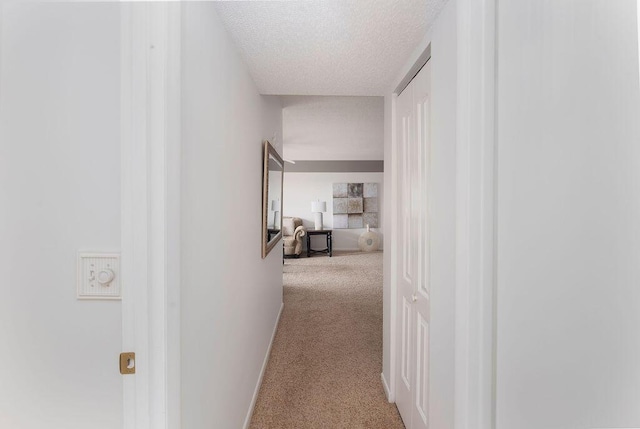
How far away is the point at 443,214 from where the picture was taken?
1.27m

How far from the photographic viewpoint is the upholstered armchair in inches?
289

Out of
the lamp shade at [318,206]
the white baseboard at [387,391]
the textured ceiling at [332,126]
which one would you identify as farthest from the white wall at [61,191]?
the lamp shade at [318,206]

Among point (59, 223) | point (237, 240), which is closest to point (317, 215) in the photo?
point (237, 240)

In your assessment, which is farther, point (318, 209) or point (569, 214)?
point (318, 209)

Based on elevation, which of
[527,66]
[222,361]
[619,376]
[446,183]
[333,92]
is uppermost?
[333,92]

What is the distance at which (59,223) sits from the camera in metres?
0.88

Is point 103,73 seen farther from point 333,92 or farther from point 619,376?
point 333,92

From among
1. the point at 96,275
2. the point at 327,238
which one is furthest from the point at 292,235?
the point at 96,275

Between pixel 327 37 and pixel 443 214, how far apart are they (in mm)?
1021

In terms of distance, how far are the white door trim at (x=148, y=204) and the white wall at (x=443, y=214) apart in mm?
992

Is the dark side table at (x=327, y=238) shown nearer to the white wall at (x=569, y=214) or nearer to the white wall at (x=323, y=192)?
the white wall at (x=323, y=192)

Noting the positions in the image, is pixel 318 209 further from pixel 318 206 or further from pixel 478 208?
pixel 478 208

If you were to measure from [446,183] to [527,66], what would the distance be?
21.4 inches

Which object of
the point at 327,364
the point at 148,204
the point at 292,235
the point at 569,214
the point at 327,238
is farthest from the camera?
the point at 327,238
